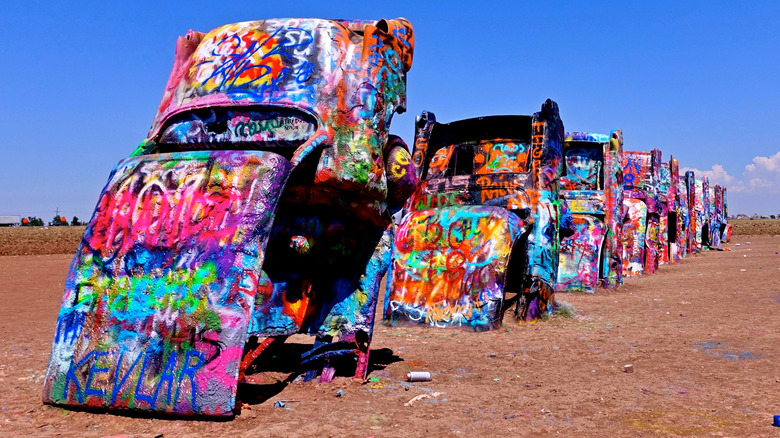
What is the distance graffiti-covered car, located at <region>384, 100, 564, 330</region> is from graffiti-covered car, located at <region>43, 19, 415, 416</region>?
2.83 meters

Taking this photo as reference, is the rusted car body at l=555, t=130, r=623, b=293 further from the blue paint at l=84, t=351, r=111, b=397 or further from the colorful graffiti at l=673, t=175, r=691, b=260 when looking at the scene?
the blue paint at l=84, t=351, r=111, b=397

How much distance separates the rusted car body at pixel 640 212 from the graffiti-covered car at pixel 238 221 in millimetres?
12963

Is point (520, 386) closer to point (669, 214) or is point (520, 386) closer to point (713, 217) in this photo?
point (669, 214)

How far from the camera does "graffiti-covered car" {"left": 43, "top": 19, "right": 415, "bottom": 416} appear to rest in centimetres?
393

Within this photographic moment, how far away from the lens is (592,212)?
1303cm

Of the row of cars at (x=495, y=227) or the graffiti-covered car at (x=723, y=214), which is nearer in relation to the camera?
the row of cars at (x=495, y=227)

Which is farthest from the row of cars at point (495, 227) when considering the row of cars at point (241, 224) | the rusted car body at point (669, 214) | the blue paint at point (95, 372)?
the rusted car body at point (669, 214)

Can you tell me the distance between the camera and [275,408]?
439 cm

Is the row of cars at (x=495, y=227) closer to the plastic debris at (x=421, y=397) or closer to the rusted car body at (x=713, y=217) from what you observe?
the plastic debris at (x=421, y=397)

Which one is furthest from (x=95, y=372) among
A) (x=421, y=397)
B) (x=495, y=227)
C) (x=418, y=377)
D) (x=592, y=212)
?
(x=592, y=212)

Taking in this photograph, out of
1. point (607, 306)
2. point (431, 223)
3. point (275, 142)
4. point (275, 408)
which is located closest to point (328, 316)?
point (275, 408)

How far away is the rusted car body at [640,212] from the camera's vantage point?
56.0 ft

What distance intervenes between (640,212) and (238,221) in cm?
1495

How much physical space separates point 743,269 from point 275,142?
16.1 m
